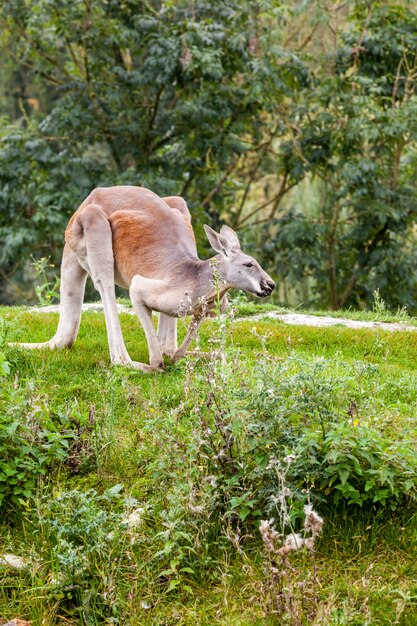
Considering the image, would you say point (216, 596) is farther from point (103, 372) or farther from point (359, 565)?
point (103, 372)

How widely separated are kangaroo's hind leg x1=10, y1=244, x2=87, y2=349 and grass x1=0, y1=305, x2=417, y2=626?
194 cm

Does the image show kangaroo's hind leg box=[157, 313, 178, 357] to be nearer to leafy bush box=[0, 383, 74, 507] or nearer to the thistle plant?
leafy bush box=[0, 383, 74, 507]

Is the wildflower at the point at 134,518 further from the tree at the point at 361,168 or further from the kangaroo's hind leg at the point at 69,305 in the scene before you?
the tree at the point at 361,168

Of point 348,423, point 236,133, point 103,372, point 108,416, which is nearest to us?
point 348,423

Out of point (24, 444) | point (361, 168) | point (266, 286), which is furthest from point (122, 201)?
point (361, 168)

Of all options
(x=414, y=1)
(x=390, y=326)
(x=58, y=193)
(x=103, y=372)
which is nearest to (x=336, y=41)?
(x=414, y=1)

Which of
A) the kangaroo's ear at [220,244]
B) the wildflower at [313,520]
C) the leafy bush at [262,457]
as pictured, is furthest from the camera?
the kangaroo's ear at [220,244]

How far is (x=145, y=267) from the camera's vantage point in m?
6.97

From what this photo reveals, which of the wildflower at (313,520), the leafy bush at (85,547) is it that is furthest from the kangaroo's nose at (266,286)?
the wildflower at (313,520)

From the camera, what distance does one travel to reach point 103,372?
6520 mm

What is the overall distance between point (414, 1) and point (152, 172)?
4912 mm

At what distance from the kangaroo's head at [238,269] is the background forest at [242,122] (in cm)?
706

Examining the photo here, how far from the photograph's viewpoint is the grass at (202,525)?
13.6 feet

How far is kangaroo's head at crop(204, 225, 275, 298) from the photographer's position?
20.7 ft
